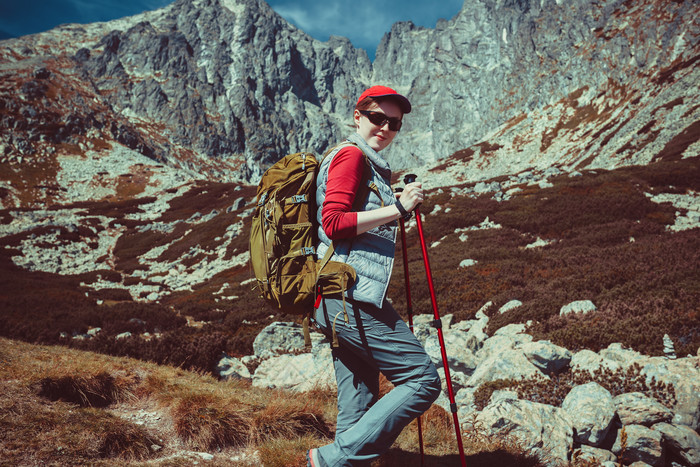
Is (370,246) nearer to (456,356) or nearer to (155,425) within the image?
(155,425)

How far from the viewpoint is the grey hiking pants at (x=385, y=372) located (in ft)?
7.88

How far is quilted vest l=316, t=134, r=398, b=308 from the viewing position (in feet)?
8.11

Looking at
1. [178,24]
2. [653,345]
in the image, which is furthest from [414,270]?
[178,24]

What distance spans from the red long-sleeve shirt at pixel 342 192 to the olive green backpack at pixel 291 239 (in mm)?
153

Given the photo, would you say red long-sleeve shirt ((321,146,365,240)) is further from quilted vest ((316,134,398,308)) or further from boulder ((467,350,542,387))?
boulder ((467,350,542,387))

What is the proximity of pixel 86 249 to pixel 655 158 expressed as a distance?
55.5 meters

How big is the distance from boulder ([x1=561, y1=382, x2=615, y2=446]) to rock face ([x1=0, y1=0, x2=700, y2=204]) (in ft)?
105

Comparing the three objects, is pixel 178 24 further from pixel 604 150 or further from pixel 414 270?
pixel 414 270

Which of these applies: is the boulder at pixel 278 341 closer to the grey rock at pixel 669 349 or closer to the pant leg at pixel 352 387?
the pant leg at pixel 352 387

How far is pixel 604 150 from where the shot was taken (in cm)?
4303

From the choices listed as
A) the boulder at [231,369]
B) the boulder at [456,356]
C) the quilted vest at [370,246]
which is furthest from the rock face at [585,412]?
the quilted vest at [370,246]

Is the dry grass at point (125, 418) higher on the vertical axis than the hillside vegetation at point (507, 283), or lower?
lower

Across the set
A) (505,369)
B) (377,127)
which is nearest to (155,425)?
(377,127)

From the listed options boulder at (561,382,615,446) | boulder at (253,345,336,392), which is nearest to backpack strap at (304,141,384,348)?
boulder at (561,382,615,446)
